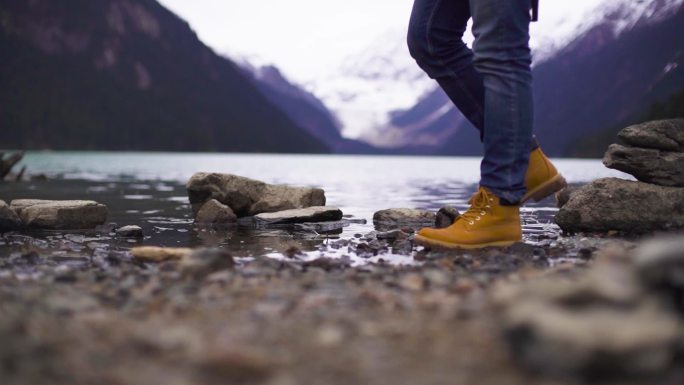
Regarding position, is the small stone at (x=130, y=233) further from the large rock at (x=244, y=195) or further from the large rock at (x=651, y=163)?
the large rock at (x=651, y=163)

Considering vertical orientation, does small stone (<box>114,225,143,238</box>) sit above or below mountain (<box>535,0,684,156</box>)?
below

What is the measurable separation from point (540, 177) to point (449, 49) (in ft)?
3.83

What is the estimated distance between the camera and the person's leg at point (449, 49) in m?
4.55

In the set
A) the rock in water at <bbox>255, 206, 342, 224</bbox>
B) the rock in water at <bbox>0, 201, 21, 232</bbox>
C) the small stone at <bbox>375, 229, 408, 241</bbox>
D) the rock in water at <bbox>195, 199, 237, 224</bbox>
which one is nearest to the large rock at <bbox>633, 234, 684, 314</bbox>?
the small stone at <bbox>375, 229, 408, 241</bbox>

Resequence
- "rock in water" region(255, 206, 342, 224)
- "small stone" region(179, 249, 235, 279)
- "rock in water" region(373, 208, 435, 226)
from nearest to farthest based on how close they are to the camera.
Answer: "small stone" region(179, 249, 235, 279) < "rock in water" region(255, 206, 342, 224) < "rock in water" region(373, 208, 435, 226)

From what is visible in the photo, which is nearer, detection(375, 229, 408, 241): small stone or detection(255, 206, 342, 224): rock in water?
detection(375, 229, 408, 241): small stone

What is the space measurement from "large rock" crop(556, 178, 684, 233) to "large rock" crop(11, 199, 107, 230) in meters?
5.26

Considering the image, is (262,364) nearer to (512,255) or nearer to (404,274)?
(404,274)

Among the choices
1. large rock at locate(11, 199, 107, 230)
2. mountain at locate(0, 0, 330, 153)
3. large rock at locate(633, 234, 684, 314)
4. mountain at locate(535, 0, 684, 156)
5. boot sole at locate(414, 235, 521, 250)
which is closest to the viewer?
large rock at locate(633, 234, 684, 314)

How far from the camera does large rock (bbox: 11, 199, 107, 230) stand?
6805 mm

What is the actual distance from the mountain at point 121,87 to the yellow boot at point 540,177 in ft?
434

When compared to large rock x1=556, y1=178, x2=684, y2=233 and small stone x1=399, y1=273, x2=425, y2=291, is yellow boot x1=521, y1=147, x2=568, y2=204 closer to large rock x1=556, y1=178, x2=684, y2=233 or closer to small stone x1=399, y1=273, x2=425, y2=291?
small stone x1=399, y1=273, x2=425, y2=291

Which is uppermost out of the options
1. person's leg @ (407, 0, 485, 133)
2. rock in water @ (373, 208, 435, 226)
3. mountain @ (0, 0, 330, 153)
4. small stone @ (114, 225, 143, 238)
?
mountain @ (0, 0, 330, 153)

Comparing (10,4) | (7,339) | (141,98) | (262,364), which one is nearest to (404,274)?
(262,364)
